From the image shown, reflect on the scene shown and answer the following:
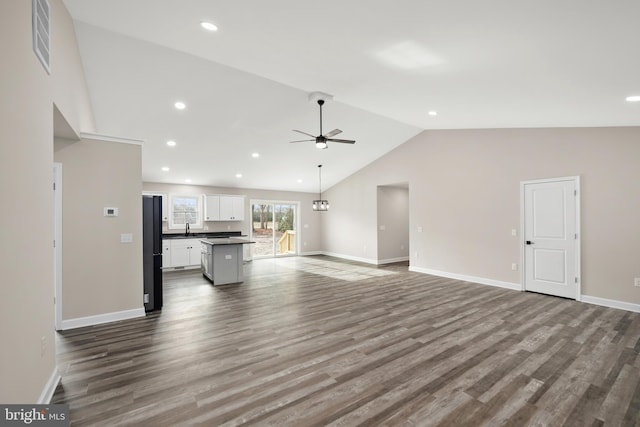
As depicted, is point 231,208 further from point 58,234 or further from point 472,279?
point 472,279

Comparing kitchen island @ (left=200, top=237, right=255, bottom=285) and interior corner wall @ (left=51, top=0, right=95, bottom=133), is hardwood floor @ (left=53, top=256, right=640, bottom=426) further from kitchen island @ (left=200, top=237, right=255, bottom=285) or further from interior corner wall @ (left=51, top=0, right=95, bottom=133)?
interior corner wall @ (left=51, top=0, right=95, bottom=133)

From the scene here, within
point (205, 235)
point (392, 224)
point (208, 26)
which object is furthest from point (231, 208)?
point (208, 26)

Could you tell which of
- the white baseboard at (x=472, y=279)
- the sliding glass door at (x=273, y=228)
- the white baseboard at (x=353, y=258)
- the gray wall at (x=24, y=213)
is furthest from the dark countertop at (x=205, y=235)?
the gray wall at (x=24, y=213)

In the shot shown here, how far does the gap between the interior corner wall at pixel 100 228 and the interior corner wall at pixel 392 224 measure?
6665 millimetres

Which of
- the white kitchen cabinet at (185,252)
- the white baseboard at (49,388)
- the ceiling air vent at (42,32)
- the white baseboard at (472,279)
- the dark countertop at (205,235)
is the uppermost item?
the ceiling air vent at (42,32)

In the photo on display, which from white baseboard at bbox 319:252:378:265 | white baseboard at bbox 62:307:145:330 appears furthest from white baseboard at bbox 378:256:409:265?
white baseboard at bbox 62:307:145:330

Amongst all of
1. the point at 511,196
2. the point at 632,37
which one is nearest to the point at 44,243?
the point at 632,37

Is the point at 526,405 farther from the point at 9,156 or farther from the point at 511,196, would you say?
the point at 511,196

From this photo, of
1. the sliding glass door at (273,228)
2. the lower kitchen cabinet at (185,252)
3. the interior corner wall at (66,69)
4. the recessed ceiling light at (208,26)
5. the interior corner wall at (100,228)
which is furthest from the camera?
the sliding glass door at (273,228)

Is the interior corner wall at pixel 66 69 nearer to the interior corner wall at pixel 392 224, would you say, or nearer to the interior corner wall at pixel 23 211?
the interior corner wall at pixel 23 211

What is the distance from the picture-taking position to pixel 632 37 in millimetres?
2082

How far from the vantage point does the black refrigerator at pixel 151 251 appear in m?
4.35

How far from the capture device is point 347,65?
3506 mm

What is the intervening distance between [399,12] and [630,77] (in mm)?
2337
